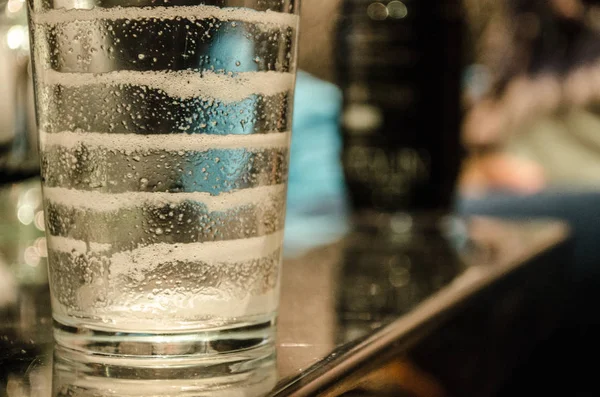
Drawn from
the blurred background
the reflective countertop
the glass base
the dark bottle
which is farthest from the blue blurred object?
the glass base

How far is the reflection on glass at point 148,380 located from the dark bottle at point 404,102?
64 cm

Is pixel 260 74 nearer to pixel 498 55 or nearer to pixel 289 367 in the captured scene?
Result: pixel 289 367

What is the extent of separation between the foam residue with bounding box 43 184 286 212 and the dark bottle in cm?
62

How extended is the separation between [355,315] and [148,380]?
16cm

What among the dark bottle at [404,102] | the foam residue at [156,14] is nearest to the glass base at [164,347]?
the foam residue at [156,14]

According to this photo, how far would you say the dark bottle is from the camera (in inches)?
36.8

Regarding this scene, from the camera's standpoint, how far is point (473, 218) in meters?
0.94

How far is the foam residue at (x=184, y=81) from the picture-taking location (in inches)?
11.3

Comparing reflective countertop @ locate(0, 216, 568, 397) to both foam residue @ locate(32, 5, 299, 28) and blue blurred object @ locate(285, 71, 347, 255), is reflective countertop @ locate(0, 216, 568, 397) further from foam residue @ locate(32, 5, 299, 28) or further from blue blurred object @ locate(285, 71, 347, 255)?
blue blurred object @ locate(285, 71, 347, 255)

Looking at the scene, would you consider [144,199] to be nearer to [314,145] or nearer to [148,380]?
[148,380]

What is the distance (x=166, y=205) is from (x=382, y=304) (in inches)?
7.7

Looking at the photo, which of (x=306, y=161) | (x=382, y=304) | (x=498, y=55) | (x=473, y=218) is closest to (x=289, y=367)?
(x=382, y=304)

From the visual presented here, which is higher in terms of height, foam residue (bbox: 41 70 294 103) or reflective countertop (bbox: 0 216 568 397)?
foam residue (bbox: 41 70 294 103)

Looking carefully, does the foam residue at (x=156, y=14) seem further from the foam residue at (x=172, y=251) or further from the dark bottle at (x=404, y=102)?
the dark bottle at (x=404, y=102)
